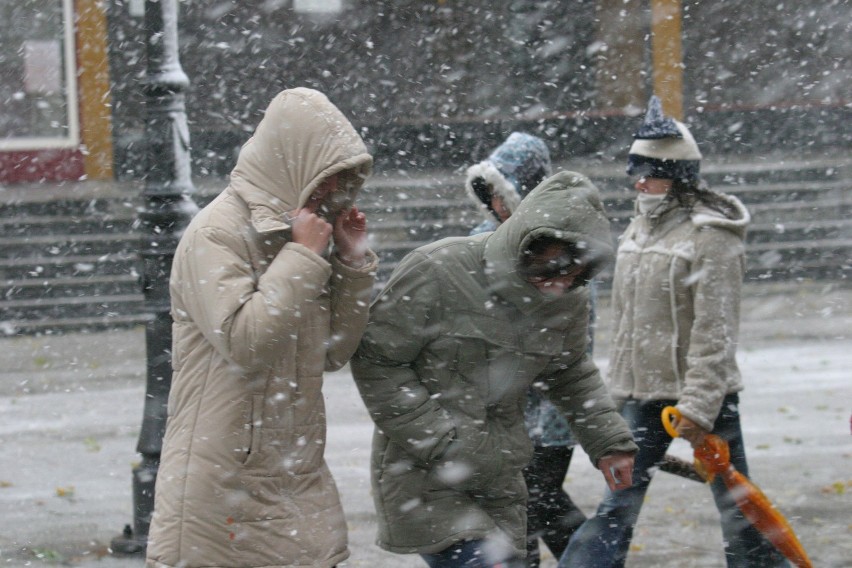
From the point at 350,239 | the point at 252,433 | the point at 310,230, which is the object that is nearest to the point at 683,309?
the point at 350,239

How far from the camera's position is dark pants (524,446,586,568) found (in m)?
4.75

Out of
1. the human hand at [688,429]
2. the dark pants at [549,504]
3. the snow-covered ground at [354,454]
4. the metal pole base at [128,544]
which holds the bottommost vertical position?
the snow-covered ground at [354,454]

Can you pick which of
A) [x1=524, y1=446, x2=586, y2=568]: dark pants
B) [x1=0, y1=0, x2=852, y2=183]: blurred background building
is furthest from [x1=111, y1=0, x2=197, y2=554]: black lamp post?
[x1=0, y1=0, x2=852, y2=183]: blurred background building

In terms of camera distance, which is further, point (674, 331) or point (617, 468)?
point (674, 331)

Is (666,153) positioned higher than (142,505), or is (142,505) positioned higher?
(666,153)

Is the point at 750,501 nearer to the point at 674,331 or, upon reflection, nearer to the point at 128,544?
the point at 674,331

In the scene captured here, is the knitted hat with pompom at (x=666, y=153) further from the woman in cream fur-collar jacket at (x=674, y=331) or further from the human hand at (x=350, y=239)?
the human hand at (x=350, y=239)

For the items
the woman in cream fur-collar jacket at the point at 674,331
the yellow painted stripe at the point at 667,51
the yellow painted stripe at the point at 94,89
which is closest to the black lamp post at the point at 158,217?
the woman in cream fur-collar jacket at the point at 674,331

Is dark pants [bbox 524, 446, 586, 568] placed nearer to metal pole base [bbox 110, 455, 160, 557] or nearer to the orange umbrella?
the orange umbrella

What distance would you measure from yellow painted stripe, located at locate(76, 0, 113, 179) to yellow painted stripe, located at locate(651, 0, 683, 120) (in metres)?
8.10

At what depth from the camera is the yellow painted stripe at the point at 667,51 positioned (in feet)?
63.0

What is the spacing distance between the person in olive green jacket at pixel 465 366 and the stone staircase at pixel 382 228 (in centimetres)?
1012

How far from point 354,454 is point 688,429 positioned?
12.0 feet

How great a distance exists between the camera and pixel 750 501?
465cm
